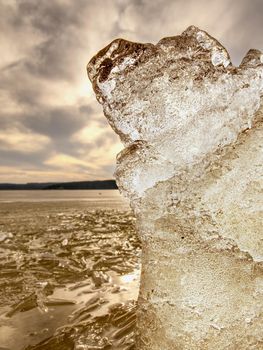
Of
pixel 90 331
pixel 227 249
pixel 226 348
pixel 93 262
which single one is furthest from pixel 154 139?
pixel 93 262

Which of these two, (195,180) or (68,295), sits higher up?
(195,180)

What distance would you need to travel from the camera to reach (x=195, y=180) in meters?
1.69

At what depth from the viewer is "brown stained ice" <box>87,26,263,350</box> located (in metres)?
1.65

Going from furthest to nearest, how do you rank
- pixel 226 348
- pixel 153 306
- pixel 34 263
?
pixel 34 263 → pixel 153 306 → pixel 226 348

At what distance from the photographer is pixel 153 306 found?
1764 millimetres

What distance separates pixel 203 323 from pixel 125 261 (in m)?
3.41

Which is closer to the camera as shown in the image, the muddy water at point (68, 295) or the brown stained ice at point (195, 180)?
the brown stained ice at point (195, 180)

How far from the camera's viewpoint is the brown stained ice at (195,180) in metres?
1.65

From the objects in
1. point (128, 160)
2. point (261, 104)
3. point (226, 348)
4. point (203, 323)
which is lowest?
point (226, 348)

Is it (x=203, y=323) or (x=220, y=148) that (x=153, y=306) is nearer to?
(x=203, y=323)

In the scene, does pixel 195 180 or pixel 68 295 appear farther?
pixel 68 295

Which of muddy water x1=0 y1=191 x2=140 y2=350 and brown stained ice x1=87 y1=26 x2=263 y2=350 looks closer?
brown stained ice x1=87 y1=26 x2=263 y2=350

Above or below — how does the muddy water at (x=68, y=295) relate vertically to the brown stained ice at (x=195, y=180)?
below

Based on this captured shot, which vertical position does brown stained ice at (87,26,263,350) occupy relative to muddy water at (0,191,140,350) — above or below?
above
